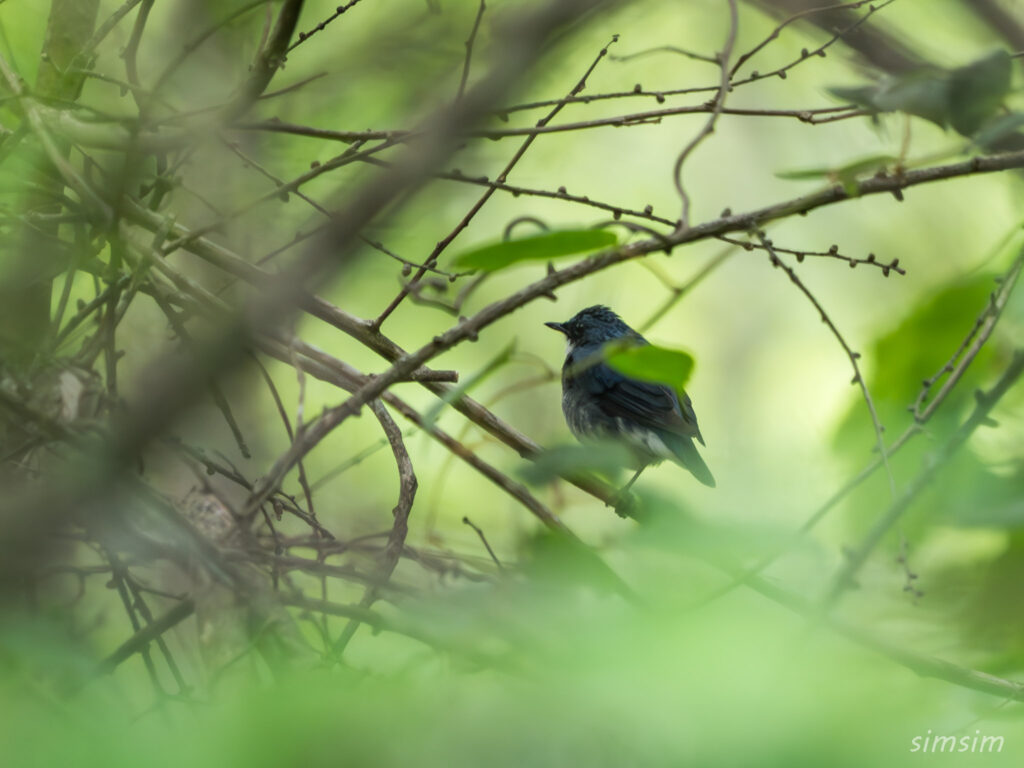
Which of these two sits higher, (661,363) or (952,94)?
(952,94)

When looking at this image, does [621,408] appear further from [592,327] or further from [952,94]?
[952,94]

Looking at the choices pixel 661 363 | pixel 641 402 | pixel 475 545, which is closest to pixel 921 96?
pixel 661 363

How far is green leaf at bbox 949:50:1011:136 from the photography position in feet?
3.91

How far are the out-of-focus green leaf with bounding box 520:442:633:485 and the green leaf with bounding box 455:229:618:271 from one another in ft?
0.77

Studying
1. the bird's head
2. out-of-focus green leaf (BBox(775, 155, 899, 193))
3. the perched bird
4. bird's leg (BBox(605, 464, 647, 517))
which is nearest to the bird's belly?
the perched bird

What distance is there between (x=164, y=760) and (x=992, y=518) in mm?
1061

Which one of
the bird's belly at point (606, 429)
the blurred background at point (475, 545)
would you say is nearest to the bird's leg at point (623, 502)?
the blurred background at point (475, 545)

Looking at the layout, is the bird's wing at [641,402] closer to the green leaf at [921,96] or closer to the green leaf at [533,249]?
the green leaf at [921,96]

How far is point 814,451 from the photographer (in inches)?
72.5

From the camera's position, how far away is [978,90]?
1198 millimetres

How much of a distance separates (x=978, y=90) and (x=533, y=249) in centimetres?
68

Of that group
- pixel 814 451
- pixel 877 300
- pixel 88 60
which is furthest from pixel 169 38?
pixel 877 300

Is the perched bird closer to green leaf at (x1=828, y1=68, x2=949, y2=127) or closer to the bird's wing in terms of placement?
the bird's wing

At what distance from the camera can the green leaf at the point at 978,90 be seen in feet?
3.91
